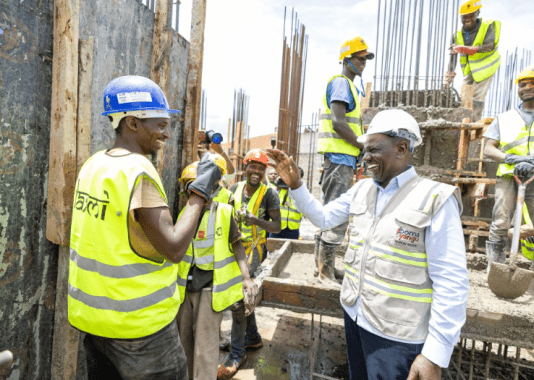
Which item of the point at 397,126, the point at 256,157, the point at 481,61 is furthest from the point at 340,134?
the point at 481,61

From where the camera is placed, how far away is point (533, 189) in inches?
139

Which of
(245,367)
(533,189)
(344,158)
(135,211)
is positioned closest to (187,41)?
(344,158)

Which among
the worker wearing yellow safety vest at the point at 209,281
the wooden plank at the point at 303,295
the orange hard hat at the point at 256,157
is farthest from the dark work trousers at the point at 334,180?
the orange hard hat at the point at 256,157

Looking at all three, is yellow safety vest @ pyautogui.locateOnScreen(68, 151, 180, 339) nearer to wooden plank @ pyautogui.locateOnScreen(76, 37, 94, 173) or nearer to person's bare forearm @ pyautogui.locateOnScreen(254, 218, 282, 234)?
wooden plank @ pyautogui.locateOnScreen(76, 37, 94, 173)

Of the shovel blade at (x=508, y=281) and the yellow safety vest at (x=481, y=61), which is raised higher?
the yellow safety vest at (x=481, y=61)

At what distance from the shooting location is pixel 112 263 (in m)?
1.55

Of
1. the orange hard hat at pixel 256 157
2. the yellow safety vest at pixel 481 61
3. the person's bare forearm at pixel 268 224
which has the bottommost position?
the person's bare forearm at pixel 268 224

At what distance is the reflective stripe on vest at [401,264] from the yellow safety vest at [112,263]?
1195 millimetres

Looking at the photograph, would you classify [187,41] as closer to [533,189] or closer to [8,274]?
[8,274]

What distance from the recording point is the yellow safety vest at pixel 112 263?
1528 millimetres

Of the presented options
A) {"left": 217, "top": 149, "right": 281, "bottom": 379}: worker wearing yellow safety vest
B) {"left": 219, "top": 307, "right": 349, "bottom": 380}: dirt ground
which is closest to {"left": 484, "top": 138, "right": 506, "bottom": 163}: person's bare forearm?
{"left": 217, "top": 149, "right": 281, "bottom": 379}: worker wearing yellow safety vest

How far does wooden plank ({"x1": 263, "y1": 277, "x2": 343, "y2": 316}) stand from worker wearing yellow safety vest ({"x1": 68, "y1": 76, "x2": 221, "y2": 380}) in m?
1.30

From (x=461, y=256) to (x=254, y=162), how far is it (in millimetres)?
2863

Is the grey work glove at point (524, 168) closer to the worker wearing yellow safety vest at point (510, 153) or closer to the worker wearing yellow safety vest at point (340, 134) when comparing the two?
the worker wearing yellow safety vest at point (510, 153)
